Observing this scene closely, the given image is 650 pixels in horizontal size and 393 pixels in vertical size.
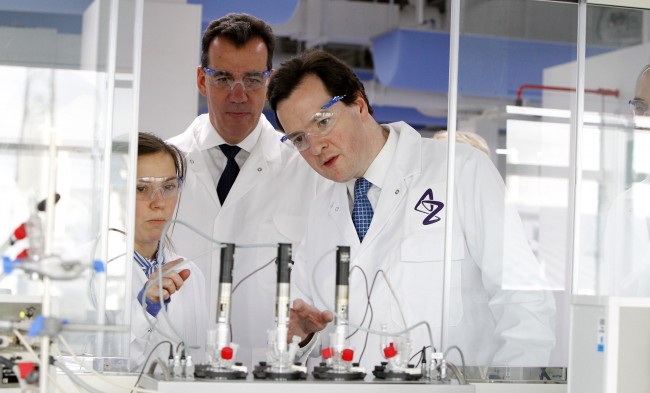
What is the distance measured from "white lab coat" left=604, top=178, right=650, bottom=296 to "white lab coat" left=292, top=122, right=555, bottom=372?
295 millimetres

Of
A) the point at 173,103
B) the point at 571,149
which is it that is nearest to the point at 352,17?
the point at 173,103

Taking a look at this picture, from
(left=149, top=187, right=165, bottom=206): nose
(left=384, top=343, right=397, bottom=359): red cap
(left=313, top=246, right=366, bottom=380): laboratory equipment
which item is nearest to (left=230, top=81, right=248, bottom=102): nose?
(left=149, top=187, right=165, bottom=206): nose

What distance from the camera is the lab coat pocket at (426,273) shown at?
10.8 feet

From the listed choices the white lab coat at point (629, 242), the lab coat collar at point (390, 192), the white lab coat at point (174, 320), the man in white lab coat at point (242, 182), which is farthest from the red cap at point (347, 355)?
the man in white lab coat at point (242, 182)

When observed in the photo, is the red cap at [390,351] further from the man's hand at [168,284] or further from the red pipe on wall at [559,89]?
the red pipe on wall at [559,89]

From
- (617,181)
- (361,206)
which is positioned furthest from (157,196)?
(617,181)

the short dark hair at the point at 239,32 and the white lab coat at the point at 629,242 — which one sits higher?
the short dark hair at the point at 239,32

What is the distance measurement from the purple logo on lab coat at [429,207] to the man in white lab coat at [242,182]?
0.82 meters

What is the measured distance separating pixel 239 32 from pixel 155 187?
899mm

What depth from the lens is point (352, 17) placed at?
25.8 ft

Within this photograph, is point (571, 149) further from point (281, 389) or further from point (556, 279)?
point (281, 389)

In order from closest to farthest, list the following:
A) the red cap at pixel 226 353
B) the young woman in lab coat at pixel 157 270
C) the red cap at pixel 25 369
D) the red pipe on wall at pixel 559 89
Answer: the red cap at pixel 25 369, the red cap at pixel 226 353, the young woman in lab coat at pixel 157 270, the red pipe on wall at pixel 559 89

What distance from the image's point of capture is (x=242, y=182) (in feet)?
13.5

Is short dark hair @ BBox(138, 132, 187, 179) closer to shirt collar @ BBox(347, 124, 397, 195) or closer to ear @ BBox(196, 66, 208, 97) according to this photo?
ear @ BBox(196, 66, 208, 97)
